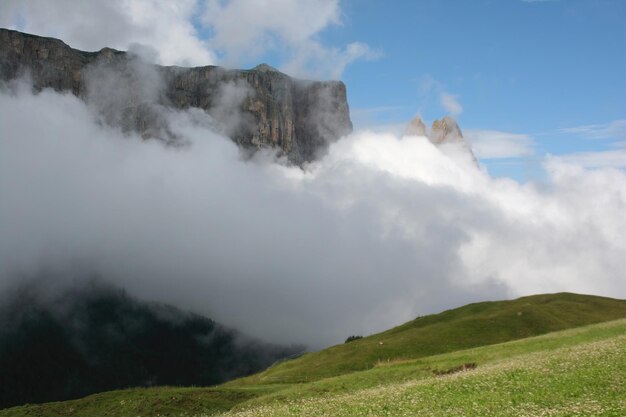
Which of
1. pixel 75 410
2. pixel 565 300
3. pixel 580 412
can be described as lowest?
pixel 580 412

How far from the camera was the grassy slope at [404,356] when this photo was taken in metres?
50.9

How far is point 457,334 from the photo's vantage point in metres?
82.6

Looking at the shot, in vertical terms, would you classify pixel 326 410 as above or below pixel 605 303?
below

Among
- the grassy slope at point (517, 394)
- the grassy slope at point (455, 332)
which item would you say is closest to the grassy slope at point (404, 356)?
the grassy slope at point (455, 332)

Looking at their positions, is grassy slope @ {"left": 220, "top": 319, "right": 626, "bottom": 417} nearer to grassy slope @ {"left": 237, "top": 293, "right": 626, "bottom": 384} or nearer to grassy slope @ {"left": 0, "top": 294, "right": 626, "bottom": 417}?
grassy slope @ {"left": 0, "top": 294, "right": 626, "bottom": 417}

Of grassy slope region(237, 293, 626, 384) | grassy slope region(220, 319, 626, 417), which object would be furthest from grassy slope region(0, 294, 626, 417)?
grassy slope region(220, 319, 626, 417)

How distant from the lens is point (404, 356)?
7600 cm

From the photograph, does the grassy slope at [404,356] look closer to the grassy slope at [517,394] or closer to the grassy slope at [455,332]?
the grassy slope at [455,332]

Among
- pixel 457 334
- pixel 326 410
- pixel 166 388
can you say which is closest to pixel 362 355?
pixel 457 334

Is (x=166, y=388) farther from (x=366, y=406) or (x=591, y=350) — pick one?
(x=591, y=350)

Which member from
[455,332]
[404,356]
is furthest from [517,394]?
[455,332]

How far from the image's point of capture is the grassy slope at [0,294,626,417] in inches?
2005

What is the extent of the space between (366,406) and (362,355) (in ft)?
150

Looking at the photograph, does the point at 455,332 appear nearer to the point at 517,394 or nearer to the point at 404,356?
the point at 404,356
